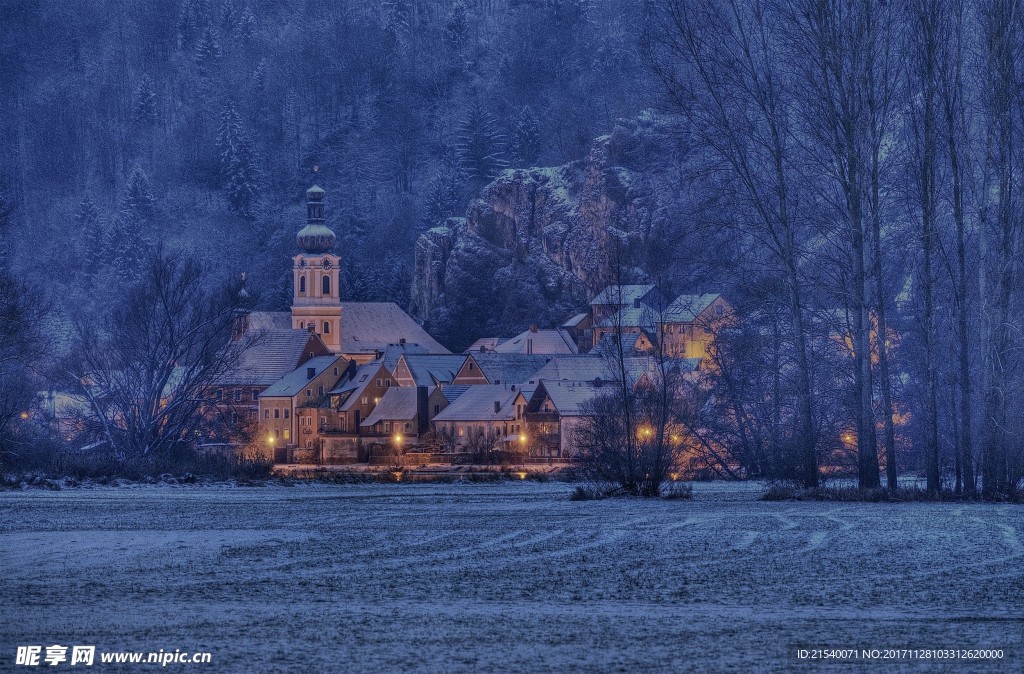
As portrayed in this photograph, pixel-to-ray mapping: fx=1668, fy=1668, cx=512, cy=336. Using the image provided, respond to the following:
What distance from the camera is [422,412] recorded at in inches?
4683

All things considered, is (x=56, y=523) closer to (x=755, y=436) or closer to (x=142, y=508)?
(x=142, y=508)

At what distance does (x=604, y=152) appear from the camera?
7377 inches

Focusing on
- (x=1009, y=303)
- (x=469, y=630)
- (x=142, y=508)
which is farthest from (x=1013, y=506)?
(x=469, y=630)

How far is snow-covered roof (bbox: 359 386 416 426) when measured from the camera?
393 ft

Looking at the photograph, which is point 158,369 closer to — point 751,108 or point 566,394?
point 751,108

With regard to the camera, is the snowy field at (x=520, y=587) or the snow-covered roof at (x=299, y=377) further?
the snow-covered roof at (x=299, y=377)

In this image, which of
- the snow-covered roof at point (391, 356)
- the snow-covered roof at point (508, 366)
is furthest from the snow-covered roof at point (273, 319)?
the snow-covered roof at point (508, 366)

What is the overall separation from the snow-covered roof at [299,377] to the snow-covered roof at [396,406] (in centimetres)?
1087

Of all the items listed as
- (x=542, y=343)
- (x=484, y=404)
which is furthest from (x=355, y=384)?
(x=542, y=343)

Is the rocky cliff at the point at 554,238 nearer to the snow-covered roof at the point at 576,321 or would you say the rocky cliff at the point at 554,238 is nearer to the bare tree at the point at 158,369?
the snow-covered roof at the point at 576,321

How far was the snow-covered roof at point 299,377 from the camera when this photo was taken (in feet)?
434

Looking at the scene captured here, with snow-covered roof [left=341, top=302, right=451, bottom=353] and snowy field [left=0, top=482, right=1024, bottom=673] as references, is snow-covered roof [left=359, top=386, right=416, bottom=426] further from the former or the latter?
snowy field [left=0, top=482, right=1024, bottom=673]

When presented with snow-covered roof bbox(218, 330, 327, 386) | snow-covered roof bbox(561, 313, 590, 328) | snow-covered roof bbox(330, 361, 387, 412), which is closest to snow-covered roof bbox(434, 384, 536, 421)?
snow-covered roof bbox(330, 361, 387, 412)

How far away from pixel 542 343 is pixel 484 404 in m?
56.0
